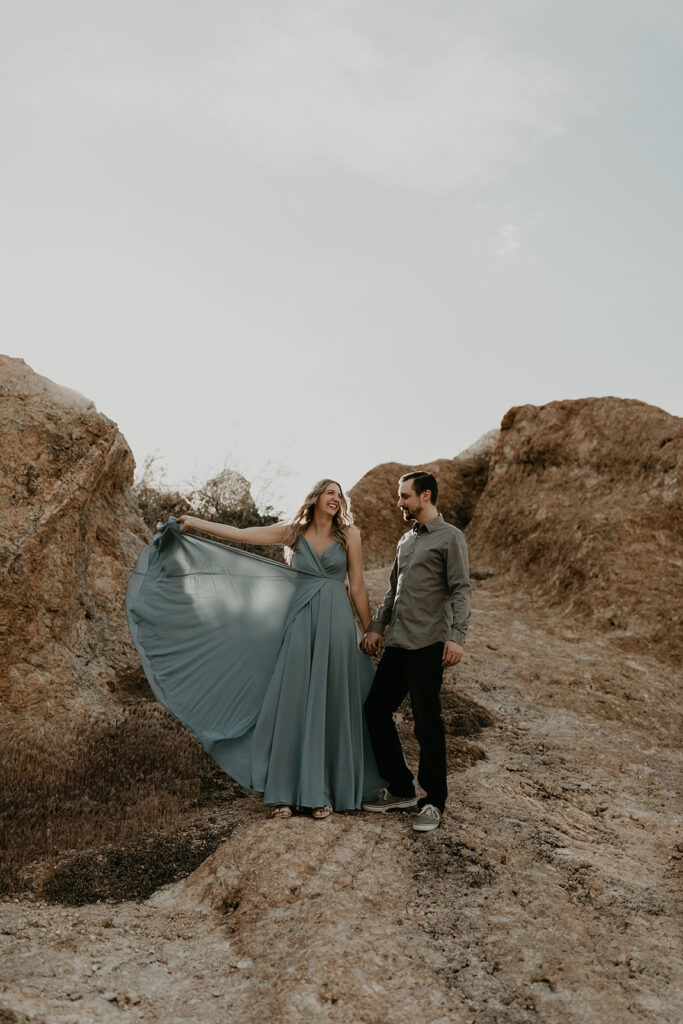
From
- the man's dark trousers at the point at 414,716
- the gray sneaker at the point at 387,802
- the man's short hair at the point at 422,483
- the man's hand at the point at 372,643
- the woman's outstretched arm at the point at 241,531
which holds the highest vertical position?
the man's short hair at the point at 422,483

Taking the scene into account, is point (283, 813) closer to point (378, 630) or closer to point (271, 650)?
point (271, 650)

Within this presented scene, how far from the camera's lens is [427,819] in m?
4.53

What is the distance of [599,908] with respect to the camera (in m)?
3.84

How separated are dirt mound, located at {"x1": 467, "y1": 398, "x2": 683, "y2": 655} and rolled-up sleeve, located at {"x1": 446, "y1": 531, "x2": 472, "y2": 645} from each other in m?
6.48

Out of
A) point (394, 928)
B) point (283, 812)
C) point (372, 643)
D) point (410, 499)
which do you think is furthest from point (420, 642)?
point (394, 928)

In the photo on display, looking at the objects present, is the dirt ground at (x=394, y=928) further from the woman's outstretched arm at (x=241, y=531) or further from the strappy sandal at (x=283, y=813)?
the woman's outstretched arm at (x=241, y=531)

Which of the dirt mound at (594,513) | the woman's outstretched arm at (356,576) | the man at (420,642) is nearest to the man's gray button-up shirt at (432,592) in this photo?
the man at (420,642)

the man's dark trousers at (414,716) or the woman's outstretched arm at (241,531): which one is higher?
the woman's outstretched arm at (241,531)

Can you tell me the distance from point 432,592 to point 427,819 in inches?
54.8

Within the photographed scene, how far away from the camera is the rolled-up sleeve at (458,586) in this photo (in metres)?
4.53

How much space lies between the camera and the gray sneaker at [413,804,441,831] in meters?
4.50

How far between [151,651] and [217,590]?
625mm

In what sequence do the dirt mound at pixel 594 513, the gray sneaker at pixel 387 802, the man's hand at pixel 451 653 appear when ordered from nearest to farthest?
the man's hand at pixel 451 653, the gray sneaker at pixel 387 802, the dirt mound at pixel 594 513

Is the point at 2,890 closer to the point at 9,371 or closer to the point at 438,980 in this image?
the point at 438,980
